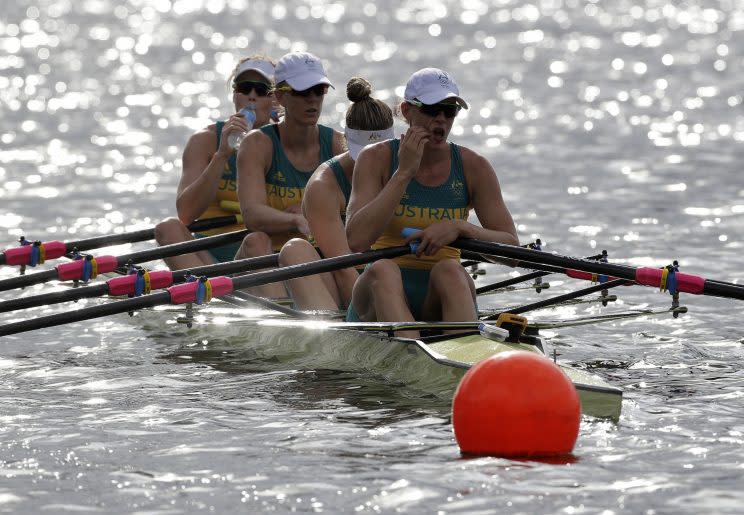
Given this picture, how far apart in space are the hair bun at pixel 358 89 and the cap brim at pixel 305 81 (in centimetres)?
26

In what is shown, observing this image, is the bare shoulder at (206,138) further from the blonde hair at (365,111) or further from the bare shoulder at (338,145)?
the blonde hair at (365,111)

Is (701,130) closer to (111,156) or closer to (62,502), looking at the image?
(111,156)

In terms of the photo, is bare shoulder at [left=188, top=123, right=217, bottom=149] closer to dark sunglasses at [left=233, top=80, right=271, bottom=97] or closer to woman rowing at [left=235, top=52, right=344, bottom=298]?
dark sunglasses at [left=233, top=80, right=271, bottom=97]

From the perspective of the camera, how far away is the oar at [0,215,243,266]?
1188 centimetres

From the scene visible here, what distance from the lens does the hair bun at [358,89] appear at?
34.9 feet

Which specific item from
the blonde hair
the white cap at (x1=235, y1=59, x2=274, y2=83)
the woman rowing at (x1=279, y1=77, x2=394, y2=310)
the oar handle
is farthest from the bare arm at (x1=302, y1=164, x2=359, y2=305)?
the oar handle

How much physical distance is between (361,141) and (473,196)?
1.25m

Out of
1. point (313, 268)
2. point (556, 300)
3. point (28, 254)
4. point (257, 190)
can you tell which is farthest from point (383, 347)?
point (28, 254)

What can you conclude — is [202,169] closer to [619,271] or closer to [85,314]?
[85,314]

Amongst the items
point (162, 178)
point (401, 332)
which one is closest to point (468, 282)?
point (401, 332)

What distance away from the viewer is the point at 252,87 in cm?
1216

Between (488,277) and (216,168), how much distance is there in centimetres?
329

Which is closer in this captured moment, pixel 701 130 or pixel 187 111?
pixel 701 130

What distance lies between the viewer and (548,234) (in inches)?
659
